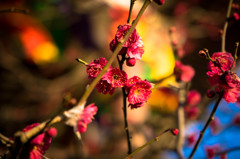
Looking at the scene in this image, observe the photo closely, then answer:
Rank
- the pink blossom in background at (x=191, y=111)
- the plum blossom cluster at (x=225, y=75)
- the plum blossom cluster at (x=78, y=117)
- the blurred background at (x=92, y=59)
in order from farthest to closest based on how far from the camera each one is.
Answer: the blurred background at (x=92, y=59) → the pink blossom in background at (x=191, y=111) → the plum blossom cluster at (x=225, y=75) → the plum blossom cluster at (x=78, y=117)

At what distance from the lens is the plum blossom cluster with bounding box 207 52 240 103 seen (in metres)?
0.44

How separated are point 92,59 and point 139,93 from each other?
1.51 meters

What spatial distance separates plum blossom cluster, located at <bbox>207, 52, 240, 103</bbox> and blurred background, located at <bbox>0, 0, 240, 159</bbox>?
85 cm

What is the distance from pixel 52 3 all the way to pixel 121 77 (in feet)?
8.12

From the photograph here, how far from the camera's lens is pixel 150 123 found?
2.12 m

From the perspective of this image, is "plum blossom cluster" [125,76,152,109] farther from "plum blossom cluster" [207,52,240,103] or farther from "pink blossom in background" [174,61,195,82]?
"pink blossom in background" [174,61,195,82]

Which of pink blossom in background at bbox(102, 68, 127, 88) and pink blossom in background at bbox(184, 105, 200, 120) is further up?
pink blossom in background at bbox(184, 105, 200, 120)

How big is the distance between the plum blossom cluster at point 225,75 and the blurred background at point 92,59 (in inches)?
33.4

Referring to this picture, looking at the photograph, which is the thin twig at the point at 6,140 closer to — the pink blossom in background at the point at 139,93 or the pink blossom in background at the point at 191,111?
the pink blossom in background at the point at 139,93

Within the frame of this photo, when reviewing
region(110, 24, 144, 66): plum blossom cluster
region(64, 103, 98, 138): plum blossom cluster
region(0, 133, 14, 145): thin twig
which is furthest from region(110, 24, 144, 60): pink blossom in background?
region(0, 133, 14, 145): thin twig

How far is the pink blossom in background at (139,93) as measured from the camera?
43 centimetres

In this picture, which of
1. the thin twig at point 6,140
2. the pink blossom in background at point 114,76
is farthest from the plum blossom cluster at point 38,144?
the pink blossom in background at point 114,76

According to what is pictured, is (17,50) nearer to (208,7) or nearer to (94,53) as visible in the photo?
(94,53)

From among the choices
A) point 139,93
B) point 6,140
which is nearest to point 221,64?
point 139,93
